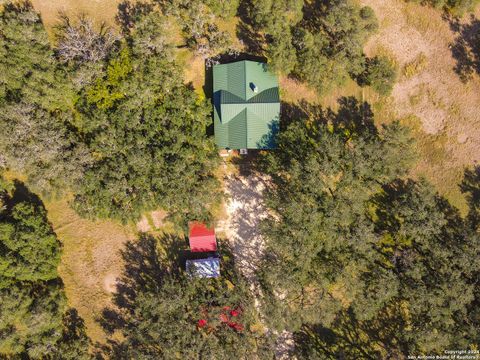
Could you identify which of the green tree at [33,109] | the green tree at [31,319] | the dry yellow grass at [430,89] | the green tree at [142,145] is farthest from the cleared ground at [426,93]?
the green tree at [31,319]

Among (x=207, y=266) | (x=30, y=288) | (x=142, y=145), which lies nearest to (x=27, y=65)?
(x=142, y=145)

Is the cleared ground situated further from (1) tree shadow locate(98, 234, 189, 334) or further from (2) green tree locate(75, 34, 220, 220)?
(1) tree shadow locate(98, 234, 189, 334)

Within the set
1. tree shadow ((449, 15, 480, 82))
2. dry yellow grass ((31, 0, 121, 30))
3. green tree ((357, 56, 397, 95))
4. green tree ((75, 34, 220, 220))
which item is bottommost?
green tree ((75, 34, 220, 220))

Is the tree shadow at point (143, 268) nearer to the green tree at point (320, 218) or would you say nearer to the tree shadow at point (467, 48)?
the green tree at point (320, 218)

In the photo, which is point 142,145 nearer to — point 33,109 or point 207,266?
point 33,109

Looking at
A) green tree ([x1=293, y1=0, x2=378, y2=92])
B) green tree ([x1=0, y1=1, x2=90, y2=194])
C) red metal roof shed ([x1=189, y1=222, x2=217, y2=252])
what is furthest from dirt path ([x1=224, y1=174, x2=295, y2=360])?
green tree ([x1=0, y1=1, x2=90, y2=194])
